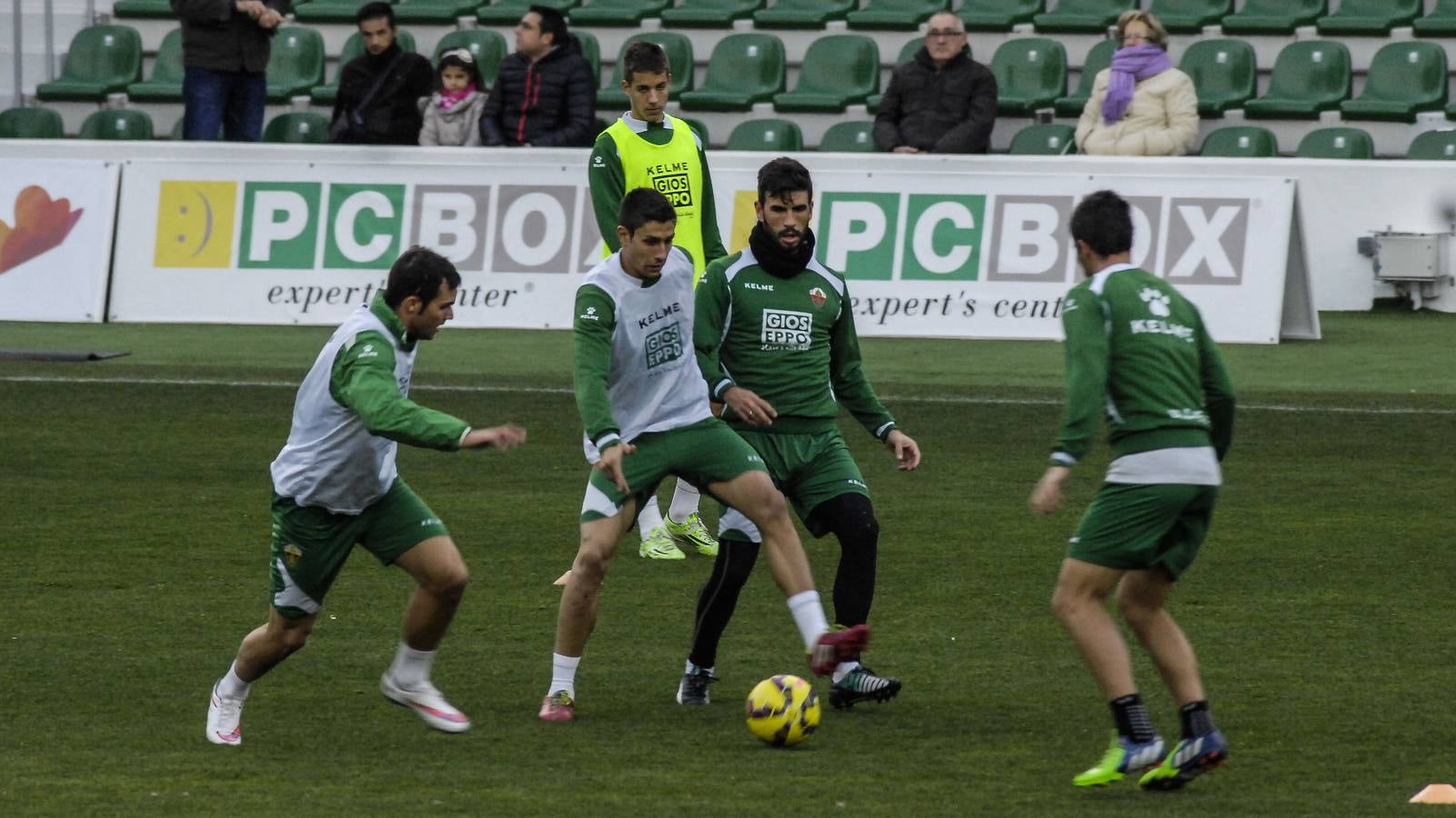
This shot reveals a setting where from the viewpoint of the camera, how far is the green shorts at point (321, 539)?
654 centimetres

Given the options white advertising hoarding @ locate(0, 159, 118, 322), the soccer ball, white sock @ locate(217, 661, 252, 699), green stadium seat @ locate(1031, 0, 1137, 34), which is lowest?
white advertising hoarding @ locate(0, 159, 118, 322)

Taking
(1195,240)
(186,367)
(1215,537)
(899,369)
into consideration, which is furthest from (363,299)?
(1215,537)

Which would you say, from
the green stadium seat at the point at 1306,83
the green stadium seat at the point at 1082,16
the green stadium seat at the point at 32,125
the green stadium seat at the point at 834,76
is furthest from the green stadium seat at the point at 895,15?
the green stadium seat at the point at 32,125

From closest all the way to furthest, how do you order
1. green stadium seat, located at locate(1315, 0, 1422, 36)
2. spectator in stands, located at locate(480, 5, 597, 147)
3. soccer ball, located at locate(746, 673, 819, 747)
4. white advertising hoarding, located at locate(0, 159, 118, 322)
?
soccer ball, located at locate(746, 673, 819, 747)
white advertising hoarding, located at locate(0, 159, 118, 322)
spectator in stands, located at locate(480, 5, 597, 147)
green stadium seat, located at locate(1315, 0, 1422, 36)

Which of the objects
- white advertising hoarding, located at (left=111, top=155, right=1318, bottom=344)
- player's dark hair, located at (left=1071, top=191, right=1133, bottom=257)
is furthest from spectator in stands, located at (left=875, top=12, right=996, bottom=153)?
player's dark hair, located at (left=1071, top=191, right=1133, bottom=257)

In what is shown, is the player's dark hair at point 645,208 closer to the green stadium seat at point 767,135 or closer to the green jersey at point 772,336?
the green jersey at point 772,336

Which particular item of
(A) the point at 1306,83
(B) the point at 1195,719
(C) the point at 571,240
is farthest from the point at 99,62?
(B) the point at 1195,719

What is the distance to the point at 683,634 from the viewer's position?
8188mm

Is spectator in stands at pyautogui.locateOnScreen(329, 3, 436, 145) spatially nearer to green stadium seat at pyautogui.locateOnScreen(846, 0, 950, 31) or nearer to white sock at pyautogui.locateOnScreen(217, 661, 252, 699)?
green stadium seat at pyautogui.locateOnScreen(846, 0, 950, 31)

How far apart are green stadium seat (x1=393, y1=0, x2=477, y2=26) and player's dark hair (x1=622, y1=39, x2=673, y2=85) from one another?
14.0 metres

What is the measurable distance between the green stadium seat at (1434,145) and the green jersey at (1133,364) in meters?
13.3

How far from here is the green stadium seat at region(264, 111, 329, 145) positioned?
20812 mm

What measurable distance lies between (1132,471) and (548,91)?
12604mm

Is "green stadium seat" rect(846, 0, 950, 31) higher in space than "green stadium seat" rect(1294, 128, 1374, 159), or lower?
higher
